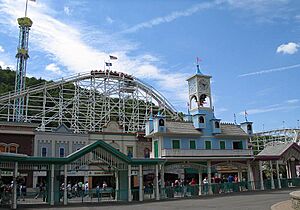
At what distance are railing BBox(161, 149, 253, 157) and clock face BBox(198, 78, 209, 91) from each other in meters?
6.13

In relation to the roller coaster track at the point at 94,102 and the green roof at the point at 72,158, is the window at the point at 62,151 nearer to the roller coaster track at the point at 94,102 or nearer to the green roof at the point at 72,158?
the roller coaster track at the point at 94,102

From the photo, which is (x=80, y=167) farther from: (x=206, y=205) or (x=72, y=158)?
(x=206, y=205)

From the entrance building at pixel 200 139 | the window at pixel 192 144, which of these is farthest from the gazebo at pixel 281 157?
the window at pixel 192 144

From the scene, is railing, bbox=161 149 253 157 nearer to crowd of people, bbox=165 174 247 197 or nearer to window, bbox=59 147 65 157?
crowd of people, bbox=165 174 247 197

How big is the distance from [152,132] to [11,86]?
3549 cm

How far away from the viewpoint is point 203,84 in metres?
33.1

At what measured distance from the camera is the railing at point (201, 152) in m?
27.8

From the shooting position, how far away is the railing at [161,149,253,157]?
2783 centimetres

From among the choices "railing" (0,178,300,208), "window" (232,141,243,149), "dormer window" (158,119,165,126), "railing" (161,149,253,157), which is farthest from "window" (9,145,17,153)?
"window" (232,141,243,149)

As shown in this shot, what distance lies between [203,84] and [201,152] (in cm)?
710

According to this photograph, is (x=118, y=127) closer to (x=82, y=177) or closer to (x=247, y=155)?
(x=82, y=177)

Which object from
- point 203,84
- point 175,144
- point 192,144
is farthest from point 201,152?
point 203,84

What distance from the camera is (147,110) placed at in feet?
150

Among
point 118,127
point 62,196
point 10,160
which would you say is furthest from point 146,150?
point 10,160
